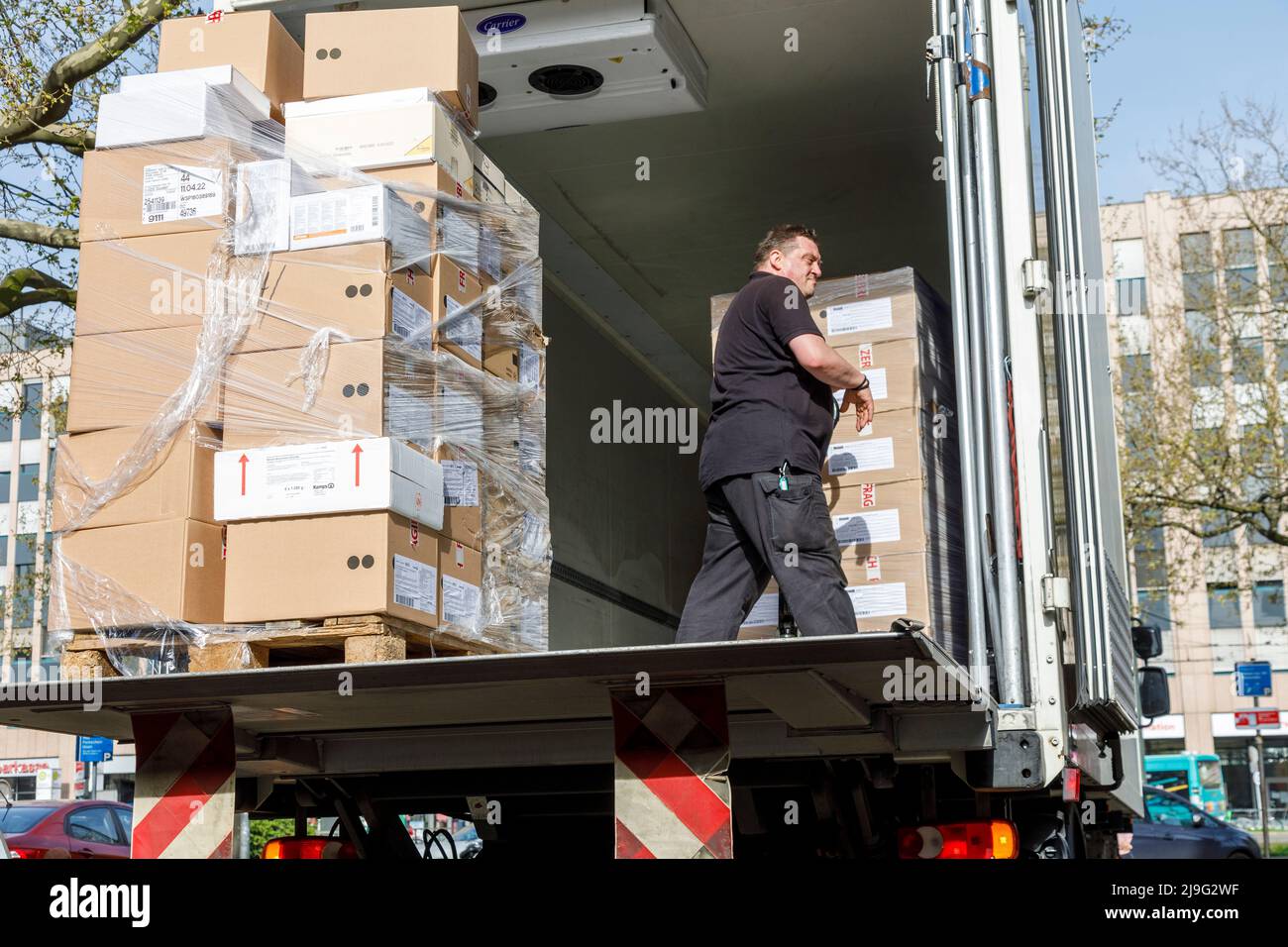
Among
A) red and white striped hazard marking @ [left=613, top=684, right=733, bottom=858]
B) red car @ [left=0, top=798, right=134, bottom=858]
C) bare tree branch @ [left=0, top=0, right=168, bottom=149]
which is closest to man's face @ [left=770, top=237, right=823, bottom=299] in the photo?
red and white striped hazard marking @ [left=613, top=684, right=733, bottom=858]

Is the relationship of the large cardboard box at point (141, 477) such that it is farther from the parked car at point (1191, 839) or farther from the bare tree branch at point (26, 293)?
the parked car at point (1191, 839)

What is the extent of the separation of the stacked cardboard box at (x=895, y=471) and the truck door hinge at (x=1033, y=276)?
103cm

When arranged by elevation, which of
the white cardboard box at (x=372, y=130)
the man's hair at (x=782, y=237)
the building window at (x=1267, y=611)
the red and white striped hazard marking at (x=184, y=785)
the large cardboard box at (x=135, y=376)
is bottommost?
the red and white striped hazard marking at (x=184, y=785)

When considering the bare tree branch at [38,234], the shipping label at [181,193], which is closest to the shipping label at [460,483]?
the shipping label at [181,193]

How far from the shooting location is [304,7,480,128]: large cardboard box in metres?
4.30

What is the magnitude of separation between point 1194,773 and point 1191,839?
88.1 feet

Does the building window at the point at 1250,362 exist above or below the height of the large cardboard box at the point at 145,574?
above

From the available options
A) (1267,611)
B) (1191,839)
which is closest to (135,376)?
(1191,839)

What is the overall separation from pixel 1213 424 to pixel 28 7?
1547 cm

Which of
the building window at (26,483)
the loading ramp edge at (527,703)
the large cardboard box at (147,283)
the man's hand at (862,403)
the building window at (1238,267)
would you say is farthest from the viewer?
the building window at (26,483)

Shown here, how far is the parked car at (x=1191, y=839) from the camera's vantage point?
1605 centimetres

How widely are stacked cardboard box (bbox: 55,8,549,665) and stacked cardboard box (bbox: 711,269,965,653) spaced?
3.43ft

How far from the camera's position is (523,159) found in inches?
239
